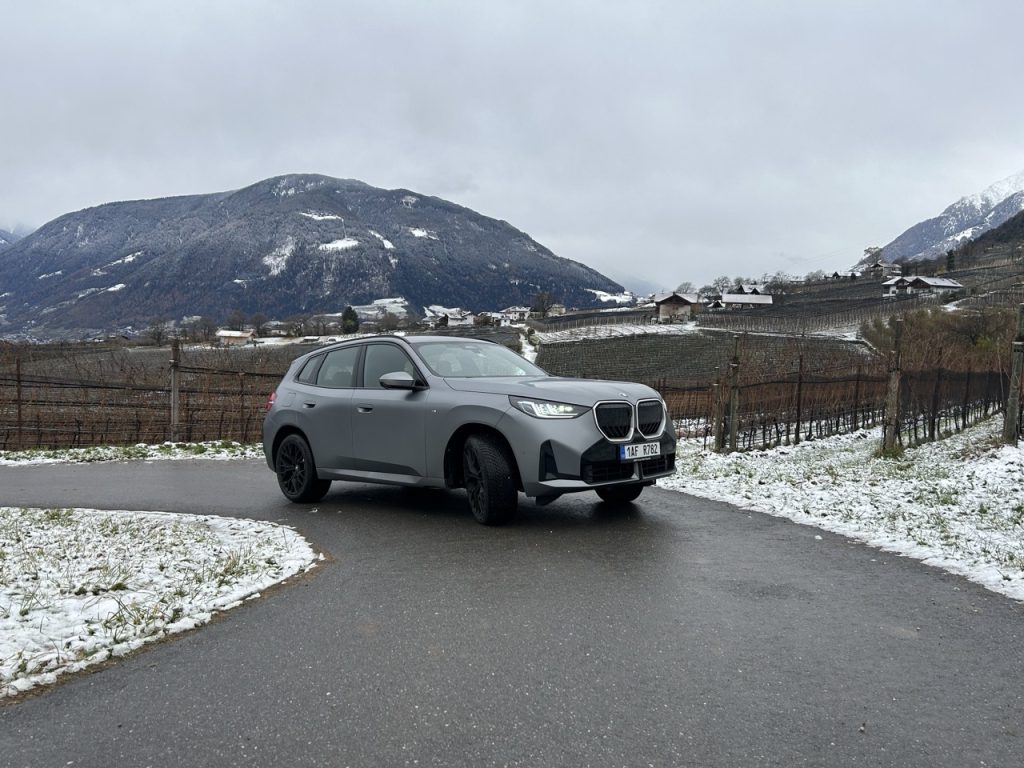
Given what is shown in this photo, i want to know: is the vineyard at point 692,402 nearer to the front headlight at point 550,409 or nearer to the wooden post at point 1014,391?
the wooden post at point 1014,391

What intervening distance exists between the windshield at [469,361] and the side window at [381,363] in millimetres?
195

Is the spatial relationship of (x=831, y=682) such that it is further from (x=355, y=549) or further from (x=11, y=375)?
(x=11, y=375)

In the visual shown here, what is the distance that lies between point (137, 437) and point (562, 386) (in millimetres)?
18174

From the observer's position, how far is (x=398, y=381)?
7184mm

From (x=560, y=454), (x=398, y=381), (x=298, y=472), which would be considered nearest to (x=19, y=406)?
(x=298, y=472)

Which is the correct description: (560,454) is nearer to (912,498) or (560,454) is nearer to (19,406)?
(912,498)

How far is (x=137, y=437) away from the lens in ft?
70.2

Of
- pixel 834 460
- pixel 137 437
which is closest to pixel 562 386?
pixel 834 460

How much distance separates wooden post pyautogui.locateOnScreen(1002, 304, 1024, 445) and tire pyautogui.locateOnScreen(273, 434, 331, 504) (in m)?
8.97

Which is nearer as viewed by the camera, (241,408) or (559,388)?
(559,388)

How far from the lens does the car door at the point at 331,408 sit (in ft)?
26.0

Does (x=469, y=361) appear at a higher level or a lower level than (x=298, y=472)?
higher

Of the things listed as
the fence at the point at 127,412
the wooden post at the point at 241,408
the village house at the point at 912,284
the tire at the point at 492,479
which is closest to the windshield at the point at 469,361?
the tire at the point at 492,479

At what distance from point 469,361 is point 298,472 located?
92.8 inches
